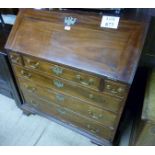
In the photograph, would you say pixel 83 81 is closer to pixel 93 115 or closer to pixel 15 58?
pixel 93 115

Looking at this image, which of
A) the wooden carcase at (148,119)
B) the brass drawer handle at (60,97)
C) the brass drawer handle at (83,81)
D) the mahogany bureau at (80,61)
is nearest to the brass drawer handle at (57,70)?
the mahogany bureau at (80,61)

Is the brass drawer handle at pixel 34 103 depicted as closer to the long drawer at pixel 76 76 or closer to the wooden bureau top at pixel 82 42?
the long drawer at pixel 76 76

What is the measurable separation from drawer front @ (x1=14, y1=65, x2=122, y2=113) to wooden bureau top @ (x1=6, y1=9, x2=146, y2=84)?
7.2 inches

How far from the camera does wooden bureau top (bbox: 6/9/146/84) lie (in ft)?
3.07

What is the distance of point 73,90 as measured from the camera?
120cm

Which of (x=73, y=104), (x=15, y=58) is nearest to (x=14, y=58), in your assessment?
(x=15, y=58)

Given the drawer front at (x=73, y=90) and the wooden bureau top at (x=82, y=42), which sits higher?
the wooden bureau top at (x=82, y=42)

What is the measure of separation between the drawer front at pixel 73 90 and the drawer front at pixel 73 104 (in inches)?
2.2

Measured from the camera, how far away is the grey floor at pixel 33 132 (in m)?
1.57

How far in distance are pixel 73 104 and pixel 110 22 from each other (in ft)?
2.11

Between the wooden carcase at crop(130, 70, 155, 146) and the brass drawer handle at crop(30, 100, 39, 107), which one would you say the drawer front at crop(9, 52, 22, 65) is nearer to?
the brass drawer handle at crop(30, 100, 39, 107)
